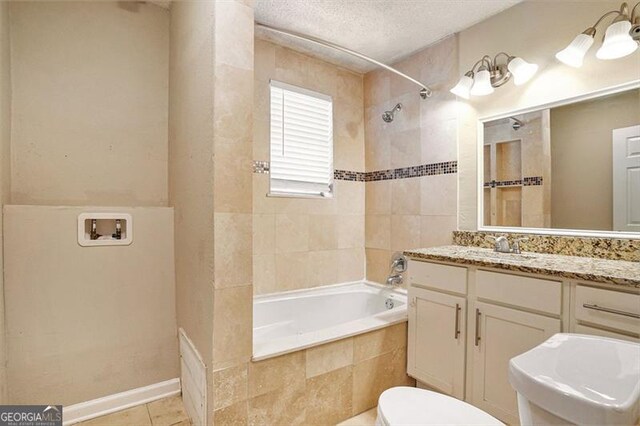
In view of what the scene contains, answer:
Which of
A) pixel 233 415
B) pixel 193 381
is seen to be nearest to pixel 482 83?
pixel 233 415

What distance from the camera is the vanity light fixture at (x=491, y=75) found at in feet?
6.04

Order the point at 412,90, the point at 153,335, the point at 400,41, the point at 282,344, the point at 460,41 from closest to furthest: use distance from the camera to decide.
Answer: the point at 282,344
the point at 153,335
the point at 460,41
the point at 400,41
the point at 412,90

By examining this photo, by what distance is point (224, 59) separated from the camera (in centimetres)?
130

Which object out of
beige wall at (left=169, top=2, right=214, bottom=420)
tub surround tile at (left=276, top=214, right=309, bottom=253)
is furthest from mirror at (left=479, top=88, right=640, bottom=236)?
beige wall at (left=169, top=2, right=214, bottom=420)

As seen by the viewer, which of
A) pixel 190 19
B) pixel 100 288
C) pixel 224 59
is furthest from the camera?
pixel 100 288

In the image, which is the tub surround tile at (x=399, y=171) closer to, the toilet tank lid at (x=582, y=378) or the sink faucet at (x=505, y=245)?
the sink faucet at (x=505, y=245)

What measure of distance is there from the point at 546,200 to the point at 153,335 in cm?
257

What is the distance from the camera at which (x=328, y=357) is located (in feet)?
5.23

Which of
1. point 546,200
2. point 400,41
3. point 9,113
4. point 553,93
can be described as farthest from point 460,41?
point 9,113

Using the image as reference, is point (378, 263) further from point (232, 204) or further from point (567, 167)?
point (232, 204)

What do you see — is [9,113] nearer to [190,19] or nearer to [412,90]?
[190,19]

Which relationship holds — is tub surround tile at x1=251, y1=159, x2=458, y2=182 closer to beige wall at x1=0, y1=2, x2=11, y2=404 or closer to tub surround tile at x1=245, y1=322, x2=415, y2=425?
tub surround tile at x1=245, y1=322, x2=415, y2=425

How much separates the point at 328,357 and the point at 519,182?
5.32ft

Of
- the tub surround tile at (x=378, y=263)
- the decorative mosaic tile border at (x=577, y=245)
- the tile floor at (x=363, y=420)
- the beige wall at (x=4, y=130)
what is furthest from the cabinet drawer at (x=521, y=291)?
the beige wall at (x=4, y=130)
